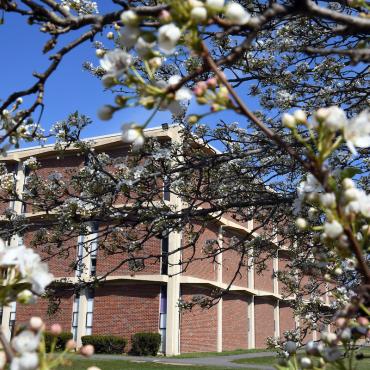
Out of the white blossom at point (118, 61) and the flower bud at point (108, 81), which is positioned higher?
the white blossom at point (118, 61)

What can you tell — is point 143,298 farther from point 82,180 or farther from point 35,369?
point 35,369

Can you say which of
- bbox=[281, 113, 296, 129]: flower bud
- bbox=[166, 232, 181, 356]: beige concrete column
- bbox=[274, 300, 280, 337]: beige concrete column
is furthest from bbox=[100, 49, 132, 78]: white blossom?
bbox=[274, 300, 280, 337]: beige concrete column

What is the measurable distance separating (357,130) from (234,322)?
3115cm

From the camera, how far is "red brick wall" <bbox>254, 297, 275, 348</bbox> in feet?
113

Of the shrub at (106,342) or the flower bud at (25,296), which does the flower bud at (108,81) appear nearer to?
the flower bud at (25,296)

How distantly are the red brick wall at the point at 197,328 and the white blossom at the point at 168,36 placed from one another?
80.6 feet

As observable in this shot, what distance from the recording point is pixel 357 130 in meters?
1.21

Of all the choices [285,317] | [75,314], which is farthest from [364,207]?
[285,317]

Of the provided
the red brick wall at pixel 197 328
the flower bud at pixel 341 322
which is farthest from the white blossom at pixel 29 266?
the red brick wall at pixel 197 328

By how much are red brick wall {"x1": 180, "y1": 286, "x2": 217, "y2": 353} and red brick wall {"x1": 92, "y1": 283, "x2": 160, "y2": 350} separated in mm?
1665

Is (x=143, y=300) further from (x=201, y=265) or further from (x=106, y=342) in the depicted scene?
(x=201, y=265)

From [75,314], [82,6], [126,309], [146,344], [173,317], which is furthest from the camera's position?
[75,314]

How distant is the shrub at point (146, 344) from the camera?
24.2 meters

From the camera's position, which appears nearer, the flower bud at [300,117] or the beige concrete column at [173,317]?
the flower bud at [300,117]
